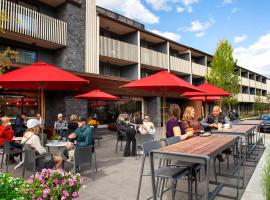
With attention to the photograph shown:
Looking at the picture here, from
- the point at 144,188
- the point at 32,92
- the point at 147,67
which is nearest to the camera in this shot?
the point at 144,188

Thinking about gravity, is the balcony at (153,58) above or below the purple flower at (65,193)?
above

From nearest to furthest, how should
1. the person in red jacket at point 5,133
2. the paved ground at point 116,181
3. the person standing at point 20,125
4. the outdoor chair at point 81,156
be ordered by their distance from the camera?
the paved ground at point 116,181 < the outdoor chair at point 81,156 < the person in red jacket at point 5,133 < the person standing at point 20,125

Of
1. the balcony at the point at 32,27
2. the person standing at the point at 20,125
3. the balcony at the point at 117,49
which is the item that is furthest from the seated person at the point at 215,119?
the balcony at the point at 117,49

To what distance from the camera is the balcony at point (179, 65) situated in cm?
2559

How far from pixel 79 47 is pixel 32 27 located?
3.28 m

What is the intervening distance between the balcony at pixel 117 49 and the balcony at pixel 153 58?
1191mm

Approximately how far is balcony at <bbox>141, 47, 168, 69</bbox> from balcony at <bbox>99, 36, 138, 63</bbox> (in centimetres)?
119

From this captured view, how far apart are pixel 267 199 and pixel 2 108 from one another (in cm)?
1329

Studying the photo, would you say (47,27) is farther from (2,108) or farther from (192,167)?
(192,167)

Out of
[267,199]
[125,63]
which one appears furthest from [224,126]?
[125,63]

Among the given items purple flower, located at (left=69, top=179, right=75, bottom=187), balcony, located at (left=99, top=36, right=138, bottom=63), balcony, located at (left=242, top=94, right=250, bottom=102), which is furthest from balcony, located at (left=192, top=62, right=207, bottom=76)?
purple flower, located at (left=69, top=179, right=75, bottom=187)

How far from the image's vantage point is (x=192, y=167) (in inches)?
177

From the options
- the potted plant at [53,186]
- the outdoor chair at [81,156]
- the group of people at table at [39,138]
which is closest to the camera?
the potted plant at [53,186]

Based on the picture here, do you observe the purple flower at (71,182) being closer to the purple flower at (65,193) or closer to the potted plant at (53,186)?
the potted plant at (53,186)
